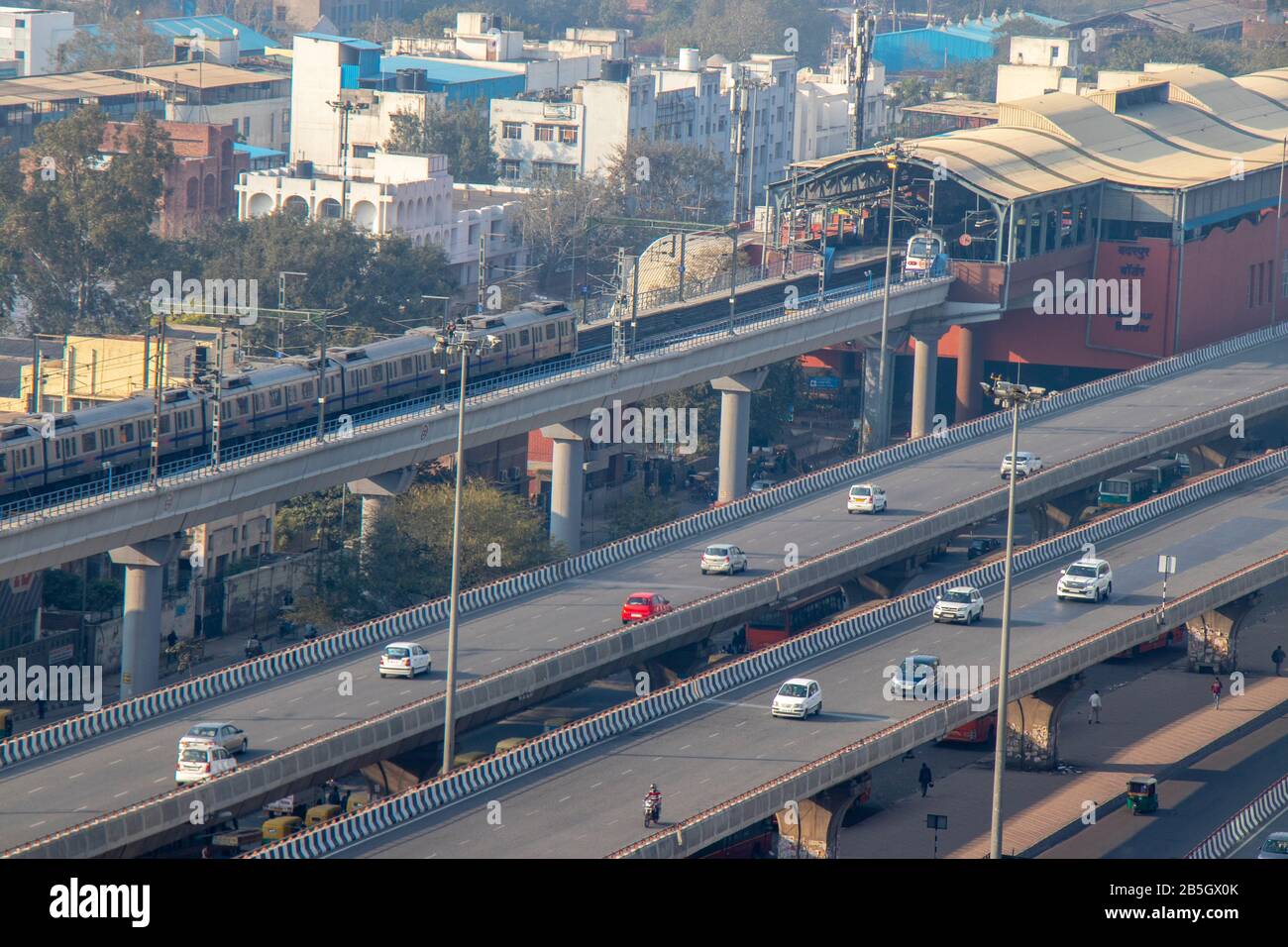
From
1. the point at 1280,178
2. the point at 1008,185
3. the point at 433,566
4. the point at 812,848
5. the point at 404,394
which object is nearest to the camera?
the point at 812,848

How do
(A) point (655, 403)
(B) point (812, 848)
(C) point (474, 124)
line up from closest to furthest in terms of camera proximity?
(B) point (812, 848) < (A) point (655, 403) < (C) point (474, 124)

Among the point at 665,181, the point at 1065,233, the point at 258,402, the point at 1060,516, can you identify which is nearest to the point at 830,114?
the point at 665,181

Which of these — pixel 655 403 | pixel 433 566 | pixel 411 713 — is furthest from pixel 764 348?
pixel 411 713

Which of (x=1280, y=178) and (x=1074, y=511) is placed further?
(x=1280, y=178)

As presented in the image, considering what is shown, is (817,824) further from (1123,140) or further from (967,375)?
(1123,140)

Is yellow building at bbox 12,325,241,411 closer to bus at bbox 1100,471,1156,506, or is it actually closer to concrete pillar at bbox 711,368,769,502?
concrete pillar at bbox 711,368,769,502

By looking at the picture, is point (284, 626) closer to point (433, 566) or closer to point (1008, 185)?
point (433, 566)
